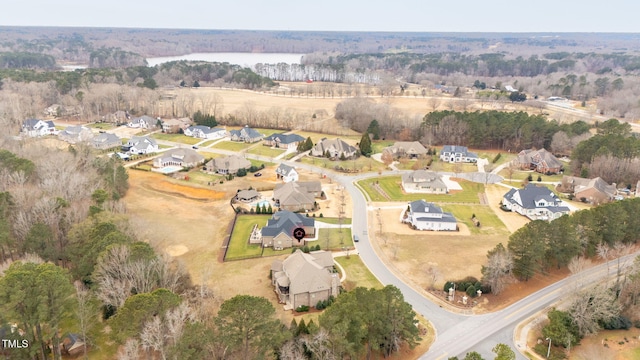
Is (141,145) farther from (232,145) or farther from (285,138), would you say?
(285,138)

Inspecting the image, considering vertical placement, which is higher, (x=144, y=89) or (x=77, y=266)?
(x=144, y=89)

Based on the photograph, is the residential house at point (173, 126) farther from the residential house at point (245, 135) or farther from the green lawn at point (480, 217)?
the green lawn at point (480, 217)

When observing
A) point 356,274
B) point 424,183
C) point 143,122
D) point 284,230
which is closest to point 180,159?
point 143,122

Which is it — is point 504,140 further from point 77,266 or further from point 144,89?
point 144,89

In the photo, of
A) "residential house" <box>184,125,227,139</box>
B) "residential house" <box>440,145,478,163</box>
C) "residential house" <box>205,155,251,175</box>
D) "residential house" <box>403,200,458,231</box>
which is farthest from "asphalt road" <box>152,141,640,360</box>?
"residential house" <box>184,125,227,139</box>

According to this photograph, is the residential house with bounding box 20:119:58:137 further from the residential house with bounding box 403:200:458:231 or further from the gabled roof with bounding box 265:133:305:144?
the residential house with bounding box 403:200:458:231

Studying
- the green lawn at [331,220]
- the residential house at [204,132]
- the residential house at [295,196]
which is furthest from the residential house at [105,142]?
the green lawn at [331,220]

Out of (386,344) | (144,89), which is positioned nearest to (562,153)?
(386,344)
